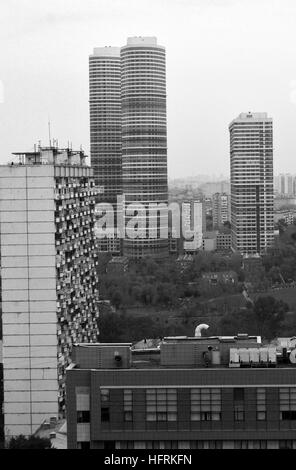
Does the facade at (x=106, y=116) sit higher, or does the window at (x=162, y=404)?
the facade at (x=106, y=116)

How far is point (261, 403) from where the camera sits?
2.17m

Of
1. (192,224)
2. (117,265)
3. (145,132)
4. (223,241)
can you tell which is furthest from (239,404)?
(192,224)

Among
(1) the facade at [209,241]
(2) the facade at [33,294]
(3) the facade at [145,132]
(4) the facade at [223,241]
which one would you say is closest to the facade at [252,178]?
(4) the facade at [223,241]

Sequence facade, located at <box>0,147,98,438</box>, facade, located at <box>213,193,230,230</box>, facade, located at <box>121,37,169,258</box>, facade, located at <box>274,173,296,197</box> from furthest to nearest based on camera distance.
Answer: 1. facade, located at <box>213,193,230,230</box>
2. facade, located at <box>274,173,296,197</box>
3. facade, located at <box>121,37,169,258</box>
4. facade, located at <box>0,147,98,438</box>

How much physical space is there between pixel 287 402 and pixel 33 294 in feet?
7.36

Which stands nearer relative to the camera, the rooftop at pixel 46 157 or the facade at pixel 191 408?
the facade at pixel 191 408

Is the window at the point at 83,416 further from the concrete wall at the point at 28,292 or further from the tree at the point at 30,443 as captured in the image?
the concrete wall at the point at 28,292

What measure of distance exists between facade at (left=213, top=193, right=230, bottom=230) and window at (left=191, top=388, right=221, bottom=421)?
44.9ft

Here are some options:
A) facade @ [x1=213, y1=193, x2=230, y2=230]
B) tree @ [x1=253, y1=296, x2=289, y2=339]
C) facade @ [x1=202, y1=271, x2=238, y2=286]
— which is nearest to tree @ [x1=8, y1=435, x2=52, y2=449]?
tree @ [x1=253, y1=296, x2=289, y2=339]

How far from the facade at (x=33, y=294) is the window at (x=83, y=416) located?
6.20 feet

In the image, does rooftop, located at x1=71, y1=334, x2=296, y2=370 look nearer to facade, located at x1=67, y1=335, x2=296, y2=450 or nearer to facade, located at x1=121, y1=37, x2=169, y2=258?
facade, located at x1=67, y1=335, x2=296, y2=450

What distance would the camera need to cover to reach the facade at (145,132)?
43.7 ft

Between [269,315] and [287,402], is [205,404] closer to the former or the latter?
[287,402]

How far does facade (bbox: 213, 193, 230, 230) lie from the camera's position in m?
16.1
